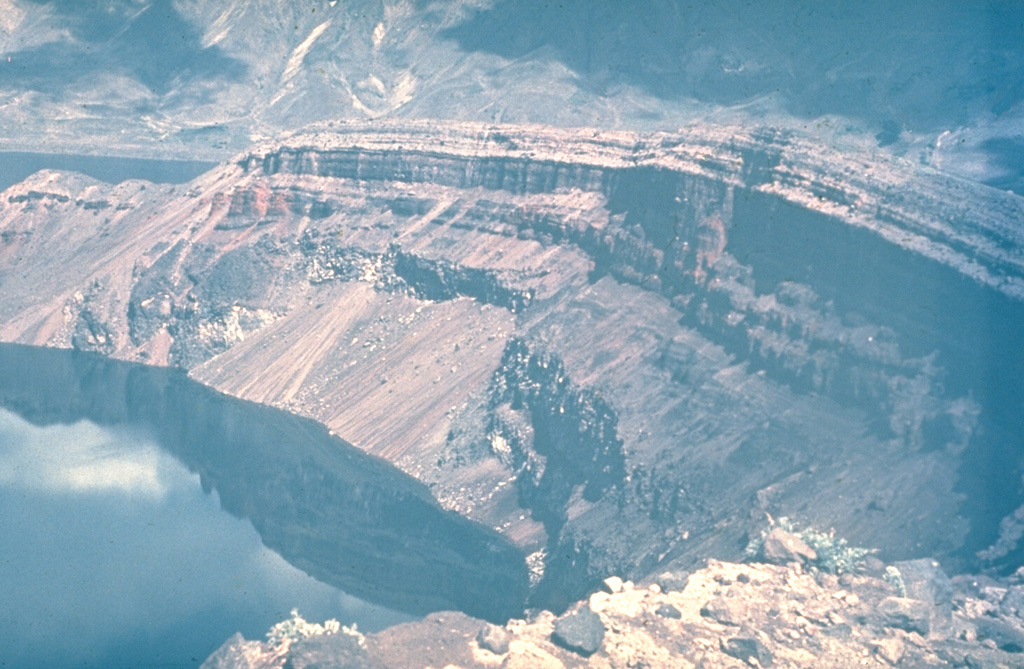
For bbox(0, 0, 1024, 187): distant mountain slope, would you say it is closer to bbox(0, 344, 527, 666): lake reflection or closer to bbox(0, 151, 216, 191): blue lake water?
bbox(0, 151, 216, 191): blue lake water

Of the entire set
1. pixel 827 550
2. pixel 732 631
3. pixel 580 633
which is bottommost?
pixel 580 633

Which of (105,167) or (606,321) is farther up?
(606,321)

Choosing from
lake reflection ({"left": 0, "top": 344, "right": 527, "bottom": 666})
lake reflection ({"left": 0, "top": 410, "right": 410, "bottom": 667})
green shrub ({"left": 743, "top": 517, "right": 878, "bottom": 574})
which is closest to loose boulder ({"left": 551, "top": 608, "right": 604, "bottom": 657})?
lake reflection ({"left": 0, "top": 344, "right": 527, "bottom": 666})

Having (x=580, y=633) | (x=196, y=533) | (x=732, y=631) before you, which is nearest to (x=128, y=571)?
(x=196, y=533)

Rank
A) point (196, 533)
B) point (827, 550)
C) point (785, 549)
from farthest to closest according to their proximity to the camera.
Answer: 1. point (196, 533)
2. point (785, 549)
3. point (827, 550)

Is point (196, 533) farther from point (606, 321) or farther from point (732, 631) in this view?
point (732, 631)

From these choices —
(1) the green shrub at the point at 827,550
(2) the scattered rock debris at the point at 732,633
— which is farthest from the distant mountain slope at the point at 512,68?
(2) the scattered rock debris at the point at 732,633

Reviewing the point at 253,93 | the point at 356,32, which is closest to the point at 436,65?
the point at 356,32

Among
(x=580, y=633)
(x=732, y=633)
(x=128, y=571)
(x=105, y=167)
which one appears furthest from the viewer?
(x=105, y=167)

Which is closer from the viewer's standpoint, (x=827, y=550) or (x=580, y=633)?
(x=580, y=633)
